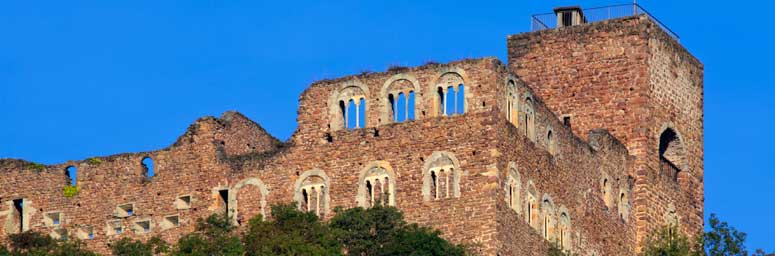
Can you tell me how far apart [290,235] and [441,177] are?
173 inches

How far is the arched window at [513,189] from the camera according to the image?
82.1m

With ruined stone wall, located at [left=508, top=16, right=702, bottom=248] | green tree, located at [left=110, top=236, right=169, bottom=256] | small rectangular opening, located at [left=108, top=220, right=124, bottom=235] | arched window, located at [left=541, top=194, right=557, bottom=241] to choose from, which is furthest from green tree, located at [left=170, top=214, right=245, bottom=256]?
ruined stone wall, located at [left=508, top=16, right=702, bottom=248]

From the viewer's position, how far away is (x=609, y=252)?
3482 inches

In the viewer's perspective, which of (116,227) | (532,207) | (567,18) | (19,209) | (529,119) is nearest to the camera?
(532,207)

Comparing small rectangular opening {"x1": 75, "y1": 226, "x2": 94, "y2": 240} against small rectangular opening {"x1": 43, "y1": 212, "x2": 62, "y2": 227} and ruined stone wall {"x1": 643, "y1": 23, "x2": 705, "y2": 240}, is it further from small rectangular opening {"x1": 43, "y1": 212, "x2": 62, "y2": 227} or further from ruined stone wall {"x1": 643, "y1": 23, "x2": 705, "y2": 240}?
ruined stone wall {"x1": 643, "y1": 23, "x2": 705, "y2": 240}

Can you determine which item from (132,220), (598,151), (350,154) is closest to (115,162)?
(132,220)

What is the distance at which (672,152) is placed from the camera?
94438 millimetres

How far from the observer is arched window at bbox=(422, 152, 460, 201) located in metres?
81.7

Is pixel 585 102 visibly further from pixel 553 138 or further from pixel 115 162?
pixel 115 162

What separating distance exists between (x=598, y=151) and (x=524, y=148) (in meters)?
5.78

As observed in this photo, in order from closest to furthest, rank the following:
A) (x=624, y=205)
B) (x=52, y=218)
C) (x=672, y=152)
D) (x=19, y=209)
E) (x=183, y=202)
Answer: (x=183, y=202) → (x=52, y=218) → (x=19, y=209) → (x=624, y=205) → (x=672, y=152)

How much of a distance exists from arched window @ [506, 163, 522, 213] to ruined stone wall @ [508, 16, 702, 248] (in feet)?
28.9

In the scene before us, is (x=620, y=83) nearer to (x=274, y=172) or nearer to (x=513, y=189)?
(x=513, y=189)

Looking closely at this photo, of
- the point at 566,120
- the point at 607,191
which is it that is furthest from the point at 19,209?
the point at 607,191
